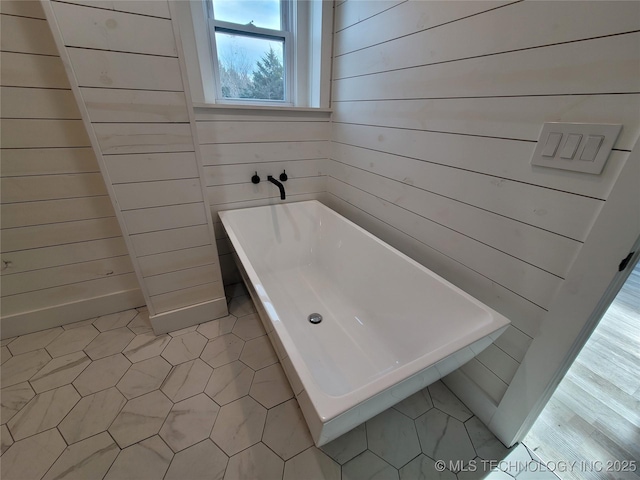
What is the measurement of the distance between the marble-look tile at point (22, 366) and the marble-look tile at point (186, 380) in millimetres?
732

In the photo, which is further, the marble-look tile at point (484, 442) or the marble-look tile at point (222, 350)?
the marble-look tile at point (222, 350)

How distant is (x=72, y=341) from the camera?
157 cm

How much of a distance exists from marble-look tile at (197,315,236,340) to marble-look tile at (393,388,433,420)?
3.58 ft

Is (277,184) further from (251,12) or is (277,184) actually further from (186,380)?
(186,380)

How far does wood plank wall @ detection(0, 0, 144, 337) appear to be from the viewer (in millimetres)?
1194

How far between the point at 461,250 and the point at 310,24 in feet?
5.94

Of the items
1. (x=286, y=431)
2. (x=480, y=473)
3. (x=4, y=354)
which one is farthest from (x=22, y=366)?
(x=480, y=473)

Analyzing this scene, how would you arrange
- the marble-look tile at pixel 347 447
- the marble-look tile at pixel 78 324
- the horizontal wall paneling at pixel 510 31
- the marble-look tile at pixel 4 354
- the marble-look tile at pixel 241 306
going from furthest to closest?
the marble-look tile at pixel 241 306, the marble-look tile at pixel 78 324, the marble-look tile at pixel 4 354, the marble-look tile at pixel 347 447, the horizontal wall paneling at pixel 510 31

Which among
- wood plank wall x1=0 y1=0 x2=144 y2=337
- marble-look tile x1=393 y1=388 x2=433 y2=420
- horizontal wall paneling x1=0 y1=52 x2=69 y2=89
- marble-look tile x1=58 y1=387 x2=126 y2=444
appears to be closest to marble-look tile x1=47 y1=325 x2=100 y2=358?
wood plank wall x1=0 y1=0 x2=144 y2=337

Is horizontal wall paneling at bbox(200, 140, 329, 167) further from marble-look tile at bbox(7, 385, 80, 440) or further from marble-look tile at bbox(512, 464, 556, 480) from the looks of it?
marble-look tile at bbox(512, 464, 556, 480)

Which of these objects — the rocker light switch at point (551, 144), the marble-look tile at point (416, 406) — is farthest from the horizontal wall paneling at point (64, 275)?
the rocker light switch at point (551, 144)

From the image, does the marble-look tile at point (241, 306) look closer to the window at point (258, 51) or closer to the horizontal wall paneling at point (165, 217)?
the horizontal wall paneling at point (165, 217)

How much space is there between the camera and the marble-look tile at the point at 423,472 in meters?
1.04

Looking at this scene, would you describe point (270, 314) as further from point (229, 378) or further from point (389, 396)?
point (229, 378)
